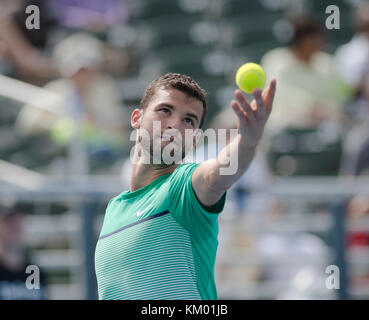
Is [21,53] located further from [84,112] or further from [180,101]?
[180,101]

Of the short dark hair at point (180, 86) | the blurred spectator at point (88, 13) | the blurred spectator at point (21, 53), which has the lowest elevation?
the short dark hair at point (180, 86)

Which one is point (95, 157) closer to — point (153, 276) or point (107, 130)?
point (107, 130)

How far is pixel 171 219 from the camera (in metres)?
2.30

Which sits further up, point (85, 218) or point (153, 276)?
point (85, 218)

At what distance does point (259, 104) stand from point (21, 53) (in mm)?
5186

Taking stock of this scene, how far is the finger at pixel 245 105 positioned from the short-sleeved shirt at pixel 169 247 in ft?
1.05

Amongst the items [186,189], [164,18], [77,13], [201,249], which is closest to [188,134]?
[186,189]

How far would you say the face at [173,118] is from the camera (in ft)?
7.70

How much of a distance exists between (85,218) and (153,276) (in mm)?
2874

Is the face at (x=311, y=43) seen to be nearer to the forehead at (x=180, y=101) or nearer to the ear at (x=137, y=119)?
the ear at (x=137, y=119)

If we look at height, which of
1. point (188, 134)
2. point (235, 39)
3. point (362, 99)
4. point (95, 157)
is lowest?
point (188, 134)

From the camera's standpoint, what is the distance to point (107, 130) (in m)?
5.89

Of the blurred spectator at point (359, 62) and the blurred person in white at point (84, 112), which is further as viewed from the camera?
the blurred spectator at point (359, 62)

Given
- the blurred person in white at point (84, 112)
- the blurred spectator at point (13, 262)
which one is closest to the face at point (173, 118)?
the blurred spectator at point (13, 262)
